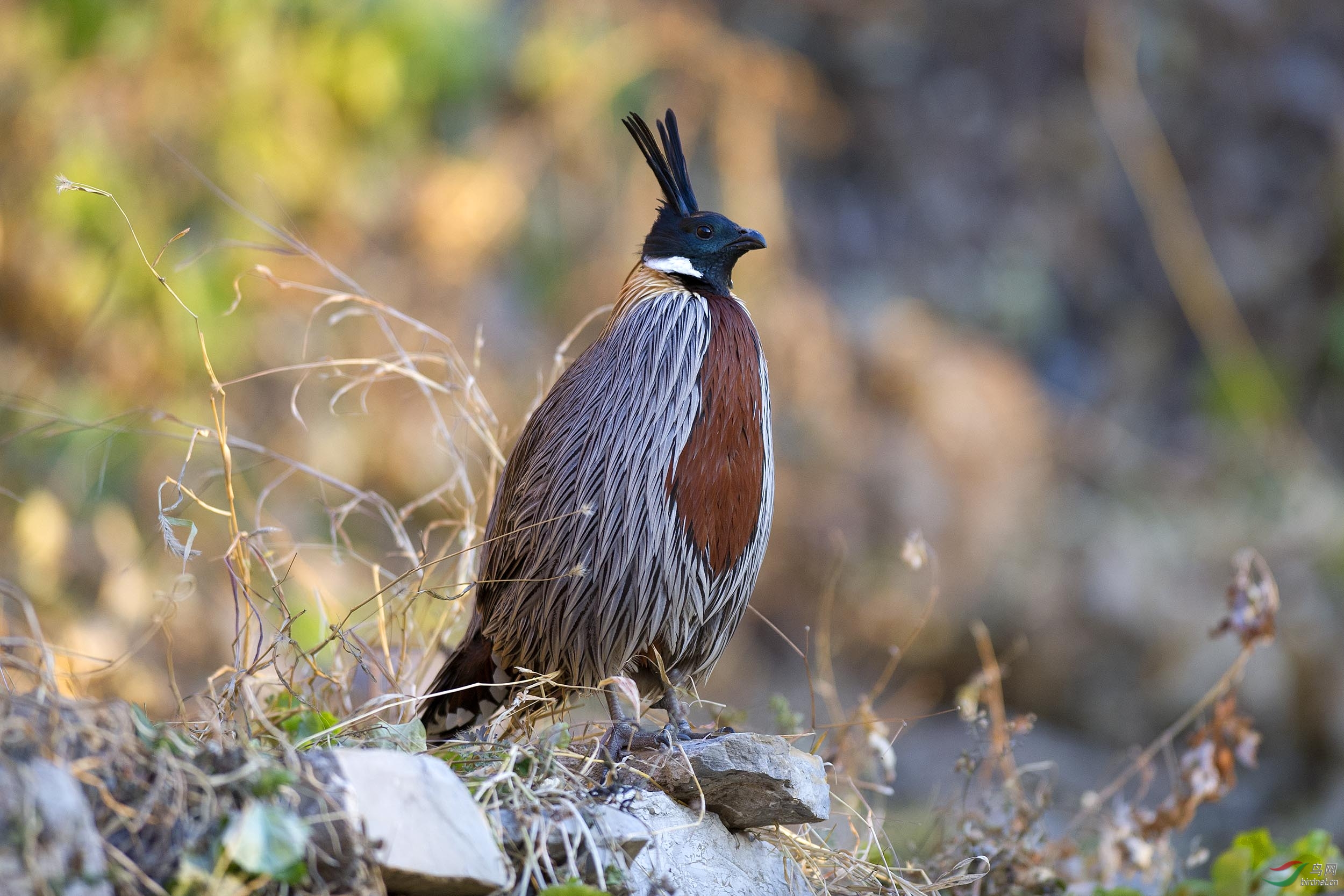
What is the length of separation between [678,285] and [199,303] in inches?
155

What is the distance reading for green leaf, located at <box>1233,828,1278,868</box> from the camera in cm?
278

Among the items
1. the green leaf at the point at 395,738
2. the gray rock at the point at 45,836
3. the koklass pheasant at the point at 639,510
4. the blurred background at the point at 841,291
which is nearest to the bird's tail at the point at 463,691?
the koklass pheasant at the point at 639,510

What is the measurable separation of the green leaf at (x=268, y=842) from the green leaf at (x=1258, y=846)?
7.08ft

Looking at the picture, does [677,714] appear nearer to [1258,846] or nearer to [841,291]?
[1258,846]

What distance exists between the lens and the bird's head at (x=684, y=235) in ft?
9.97

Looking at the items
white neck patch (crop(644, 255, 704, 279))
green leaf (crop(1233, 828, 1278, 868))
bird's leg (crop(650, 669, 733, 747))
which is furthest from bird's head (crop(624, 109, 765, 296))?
green leaf (crop(1233, 828, 1278, 868))

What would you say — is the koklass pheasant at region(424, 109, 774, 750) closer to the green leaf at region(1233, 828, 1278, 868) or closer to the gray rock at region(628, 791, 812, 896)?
the gray rock at region(628, 791, 812, 896)

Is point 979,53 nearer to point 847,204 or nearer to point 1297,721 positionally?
point 847,204

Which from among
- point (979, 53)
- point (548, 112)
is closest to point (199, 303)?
point (548, 112)

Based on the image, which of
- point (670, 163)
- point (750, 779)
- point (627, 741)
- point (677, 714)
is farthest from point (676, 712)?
point (670, 163)

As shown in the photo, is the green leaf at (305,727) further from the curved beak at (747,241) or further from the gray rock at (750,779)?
the curved beak at (747,241)

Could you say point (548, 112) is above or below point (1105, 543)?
above

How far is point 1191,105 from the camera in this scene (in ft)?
29.9

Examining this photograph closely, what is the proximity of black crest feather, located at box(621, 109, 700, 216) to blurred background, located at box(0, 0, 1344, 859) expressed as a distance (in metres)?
2.60
